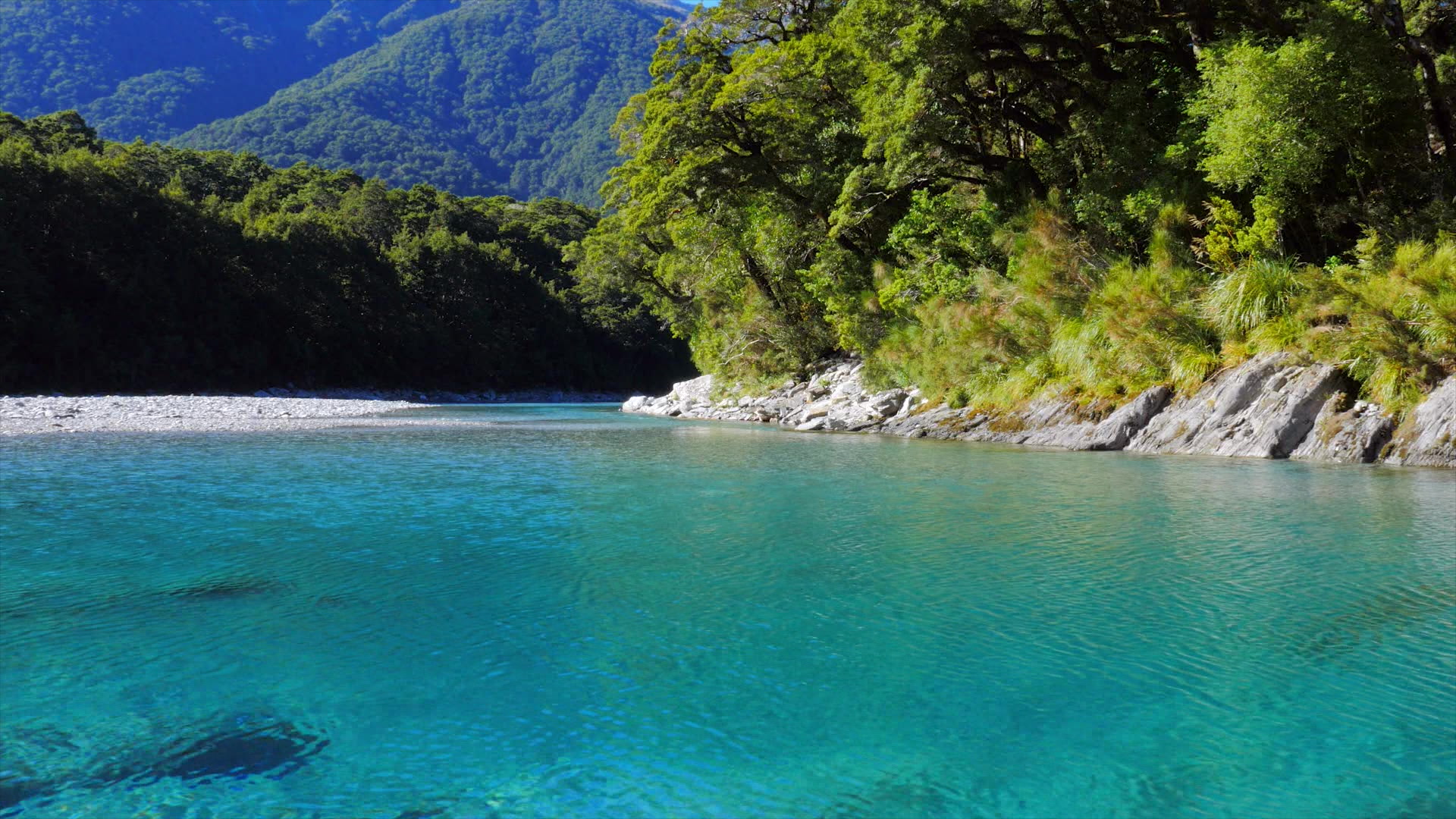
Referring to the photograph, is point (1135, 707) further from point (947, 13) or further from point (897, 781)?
point (947, 13)

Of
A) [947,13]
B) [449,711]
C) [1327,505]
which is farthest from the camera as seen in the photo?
[947,13]

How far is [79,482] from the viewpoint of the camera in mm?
11070

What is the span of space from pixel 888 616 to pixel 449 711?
8.76 feet

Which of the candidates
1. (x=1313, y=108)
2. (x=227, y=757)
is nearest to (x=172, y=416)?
(x=227, y=757)

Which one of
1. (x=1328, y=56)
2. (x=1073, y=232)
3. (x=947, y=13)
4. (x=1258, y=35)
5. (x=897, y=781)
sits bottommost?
(x=897, y=781)

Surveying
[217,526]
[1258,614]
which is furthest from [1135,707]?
[217,526]

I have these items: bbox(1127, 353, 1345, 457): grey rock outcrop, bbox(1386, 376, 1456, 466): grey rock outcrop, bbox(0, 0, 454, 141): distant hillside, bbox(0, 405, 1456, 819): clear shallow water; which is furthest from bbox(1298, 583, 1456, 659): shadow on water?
bbox(0, 0, 454, 141): distant hillside

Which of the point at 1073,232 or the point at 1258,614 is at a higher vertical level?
the point at 1073,232

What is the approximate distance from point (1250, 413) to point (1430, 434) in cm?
240

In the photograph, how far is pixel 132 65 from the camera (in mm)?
160625

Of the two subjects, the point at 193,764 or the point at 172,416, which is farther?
the point at 172,416

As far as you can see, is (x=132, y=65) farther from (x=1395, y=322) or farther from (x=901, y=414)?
(x=1395, y=322)

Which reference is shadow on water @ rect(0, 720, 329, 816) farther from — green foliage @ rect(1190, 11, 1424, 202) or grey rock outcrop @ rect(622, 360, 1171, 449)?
green foliage @ rect(1190, 11, 1424, 202)

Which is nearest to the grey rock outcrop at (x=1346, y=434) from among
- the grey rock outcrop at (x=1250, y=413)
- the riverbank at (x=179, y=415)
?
the grey rock outcrop at (x=1250, y=413)
